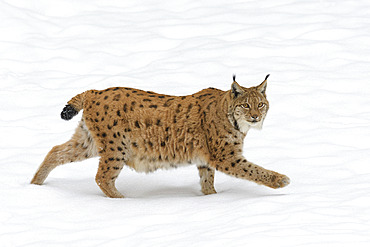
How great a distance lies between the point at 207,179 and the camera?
24.6 ft

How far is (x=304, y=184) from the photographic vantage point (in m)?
7.23

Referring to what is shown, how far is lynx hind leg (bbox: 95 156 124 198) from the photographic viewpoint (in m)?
7.39

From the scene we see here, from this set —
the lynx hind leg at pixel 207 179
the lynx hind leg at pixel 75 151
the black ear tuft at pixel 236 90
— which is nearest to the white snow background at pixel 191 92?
the lynx hind leg at pixel 207 179

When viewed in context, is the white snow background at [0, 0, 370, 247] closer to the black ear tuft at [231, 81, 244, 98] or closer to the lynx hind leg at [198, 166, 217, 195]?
the lynx hind leg at [198, 166, 217, 195]

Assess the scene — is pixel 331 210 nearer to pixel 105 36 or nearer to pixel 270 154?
pixel 270 154

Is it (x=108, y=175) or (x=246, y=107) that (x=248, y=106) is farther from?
(x=108, y=175)

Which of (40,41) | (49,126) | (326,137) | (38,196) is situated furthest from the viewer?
(40,41)

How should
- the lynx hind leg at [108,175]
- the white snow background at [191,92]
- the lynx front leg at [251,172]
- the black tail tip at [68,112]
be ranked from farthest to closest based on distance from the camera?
the black tail tip at [68,112] < the lynx hind leg at [108,175] < the lynx front leg at [251,172] < the white snow background at [191,92]

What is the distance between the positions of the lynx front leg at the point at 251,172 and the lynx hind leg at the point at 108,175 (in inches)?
39.8

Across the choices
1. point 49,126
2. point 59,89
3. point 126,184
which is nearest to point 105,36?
point 59,89

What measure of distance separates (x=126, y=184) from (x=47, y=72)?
398 cm

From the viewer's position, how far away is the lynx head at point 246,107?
7.22 meters

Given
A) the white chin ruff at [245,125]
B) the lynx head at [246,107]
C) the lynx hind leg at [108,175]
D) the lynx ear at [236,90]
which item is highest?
the lynx ear at [236,90]

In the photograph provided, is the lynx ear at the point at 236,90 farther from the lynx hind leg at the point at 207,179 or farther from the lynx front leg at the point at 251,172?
the lynx hind leg at the point at 207,179
